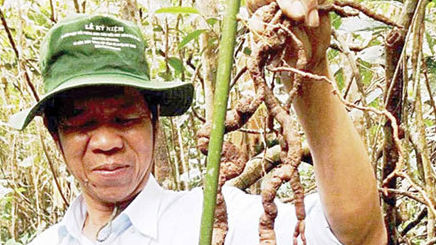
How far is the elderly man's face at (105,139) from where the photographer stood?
3.30 feet

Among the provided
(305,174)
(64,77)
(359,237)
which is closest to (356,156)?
(359,237)

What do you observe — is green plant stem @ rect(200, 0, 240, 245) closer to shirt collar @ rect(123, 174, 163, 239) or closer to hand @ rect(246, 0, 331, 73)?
hand @ rect(246, 0, 331, 73)

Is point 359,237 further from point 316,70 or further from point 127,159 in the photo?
point 127,159

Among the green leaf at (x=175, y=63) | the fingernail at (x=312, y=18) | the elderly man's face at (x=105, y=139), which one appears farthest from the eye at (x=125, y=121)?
the green leaf at (x=175, y=63)

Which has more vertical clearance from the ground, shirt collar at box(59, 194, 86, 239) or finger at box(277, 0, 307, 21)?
finger at box(277, 0, 307, 21)

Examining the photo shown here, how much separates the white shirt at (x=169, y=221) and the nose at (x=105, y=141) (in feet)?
0.39

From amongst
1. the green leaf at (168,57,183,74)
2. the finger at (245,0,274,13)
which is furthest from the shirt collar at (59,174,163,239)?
the green leaf at (168,57,183,74)

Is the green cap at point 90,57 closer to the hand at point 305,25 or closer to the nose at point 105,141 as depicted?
the nose at point 105,141

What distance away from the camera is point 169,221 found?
107 cm

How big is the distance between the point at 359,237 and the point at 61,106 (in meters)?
0.52

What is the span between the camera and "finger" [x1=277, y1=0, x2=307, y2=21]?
1.85ft

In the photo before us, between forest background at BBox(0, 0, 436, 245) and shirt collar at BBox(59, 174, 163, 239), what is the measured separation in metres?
0.19

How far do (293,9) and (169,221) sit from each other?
1.94ft

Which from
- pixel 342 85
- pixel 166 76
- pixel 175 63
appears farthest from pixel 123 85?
pixel 166 76
